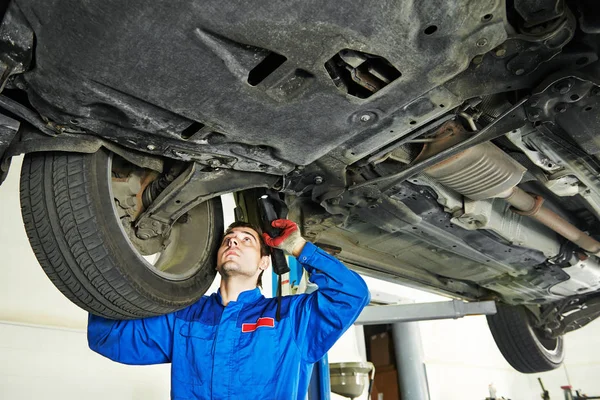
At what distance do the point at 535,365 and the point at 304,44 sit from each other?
11.7 feet

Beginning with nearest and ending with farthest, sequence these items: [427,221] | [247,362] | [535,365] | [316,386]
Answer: [247,362] → [427,221] → [316,386] → [535,365]

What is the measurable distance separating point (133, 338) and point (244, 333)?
0.35 metres

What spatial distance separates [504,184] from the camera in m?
1.62

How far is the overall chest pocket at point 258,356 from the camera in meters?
1.43

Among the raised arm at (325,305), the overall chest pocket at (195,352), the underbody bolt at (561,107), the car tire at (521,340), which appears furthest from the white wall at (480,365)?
the underbody bolt at (561,107)

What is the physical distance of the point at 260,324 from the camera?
1.50 m

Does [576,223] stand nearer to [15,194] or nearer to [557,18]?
[557,18]

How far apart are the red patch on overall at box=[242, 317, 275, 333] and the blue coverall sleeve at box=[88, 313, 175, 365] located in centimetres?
25

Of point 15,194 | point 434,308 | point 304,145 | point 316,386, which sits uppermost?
point 15,194

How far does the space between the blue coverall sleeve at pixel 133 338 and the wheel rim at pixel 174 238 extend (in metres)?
0.18

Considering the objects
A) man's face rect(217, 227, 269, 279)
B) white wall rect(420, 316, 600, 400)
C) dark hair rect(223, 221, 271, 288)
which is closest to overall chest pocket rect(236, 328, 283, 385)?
man's face rect(217, 227, 269, 279)

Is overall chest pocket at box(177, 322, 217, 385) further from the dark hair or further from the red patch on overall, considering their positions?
the dark hair

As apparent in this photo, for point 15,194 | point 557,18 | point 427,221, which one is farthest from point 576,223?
point 15,194

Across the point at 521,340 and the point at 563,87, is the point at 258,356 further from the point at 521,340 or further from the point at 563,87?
the point at 521,340
